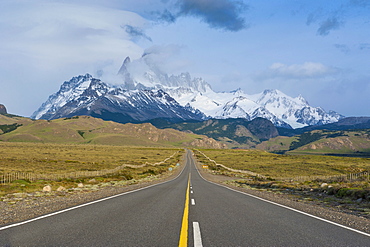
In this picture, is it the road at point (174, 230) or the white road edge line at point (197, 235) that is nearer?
the white road edge line at point (197, 235)

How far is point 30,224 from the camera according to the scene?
10.9m

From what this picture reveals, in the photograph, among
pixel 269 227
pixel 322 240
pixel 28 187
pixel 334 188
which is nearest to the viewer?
pixel 322 240

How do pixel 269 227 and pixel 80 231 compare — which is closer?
pixel 80 231

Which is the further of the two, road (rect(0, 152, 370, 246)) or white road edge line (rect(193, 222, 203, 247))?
road (rect(0, 152, 370, 246))

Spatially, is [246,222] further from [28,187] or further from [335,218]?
[28,187]

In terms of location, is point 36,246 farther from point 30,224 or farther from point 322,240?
point 322,240

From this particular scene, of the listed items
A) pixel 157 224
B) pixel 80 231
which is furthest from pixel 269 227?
pixel 80 231

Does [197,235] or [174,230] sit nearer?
[197,235]

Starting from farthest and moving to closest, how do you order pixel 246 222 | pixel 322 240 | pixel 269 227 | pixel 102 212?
pixel 102 212 < pixel 246 222 < pixel 269 227 < pixel 322 240

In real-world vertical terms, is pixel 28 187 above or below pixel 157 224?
below

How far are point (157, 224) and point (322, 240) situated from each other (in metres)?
5.86

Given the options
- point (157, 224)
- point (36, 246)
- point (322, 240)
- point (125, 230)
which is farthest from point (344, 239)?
point (36, 246)

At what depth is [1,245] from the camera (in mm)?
8164

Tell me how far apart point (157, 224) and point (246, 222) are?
372 cm
